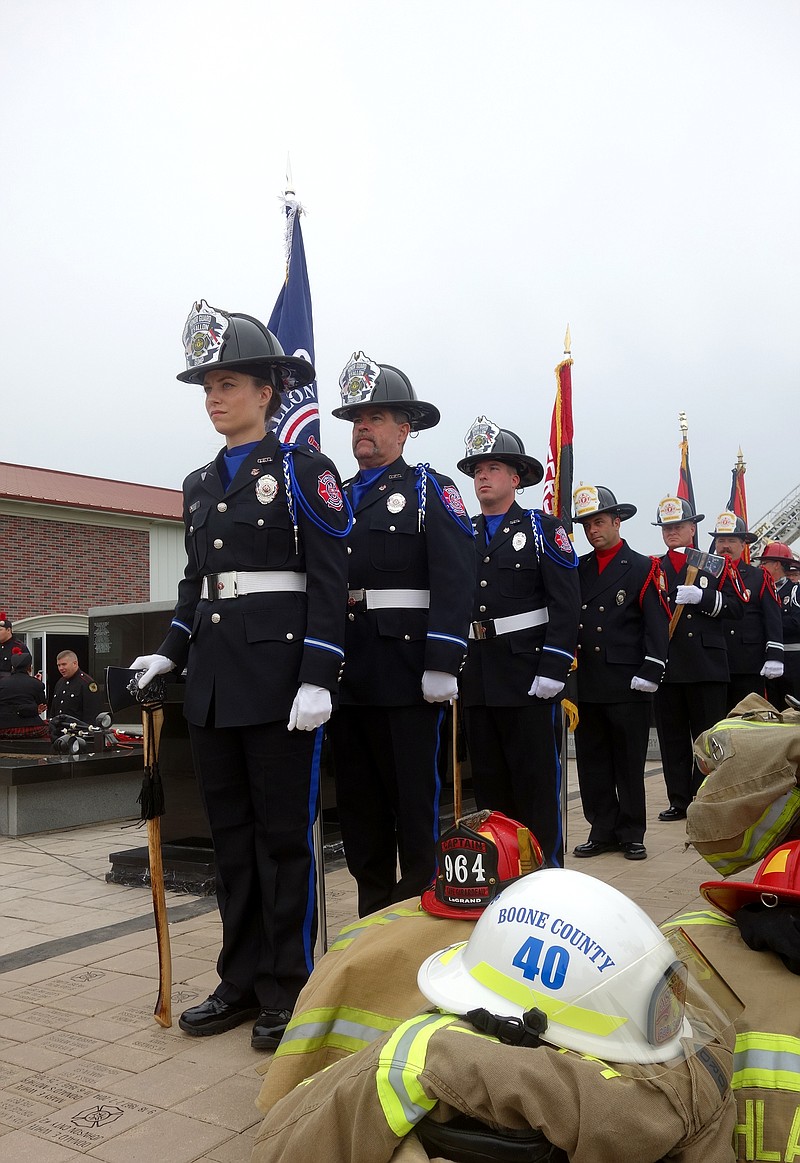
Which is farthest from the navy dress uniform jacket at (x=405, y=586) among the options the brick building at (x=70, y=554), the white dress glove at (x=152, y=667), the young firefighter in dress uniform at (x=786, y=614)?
the brick building at (x=70, y=554)

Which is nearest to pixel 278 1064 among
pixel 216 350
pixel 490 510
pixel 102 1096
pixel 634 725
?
pixel 102 1096

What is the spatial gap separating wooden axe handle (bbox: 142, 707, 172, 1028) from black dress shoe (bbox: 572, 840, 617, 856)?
3.23 m

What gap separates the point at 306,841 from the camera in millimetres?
3238

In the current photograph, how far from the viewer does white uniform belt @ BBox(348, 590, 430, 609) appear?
3811mm

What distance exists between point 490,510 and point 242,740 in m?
2.26

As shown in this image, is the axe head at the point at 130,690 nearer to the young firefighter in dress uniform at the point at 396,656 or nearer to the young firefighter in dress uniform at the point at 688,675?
the young firefighter in dress uniform at the point at 396,656

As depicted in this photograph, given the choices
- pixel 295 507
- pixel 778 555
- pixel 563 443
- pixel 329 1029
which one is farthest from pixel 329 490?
pixel 778 555

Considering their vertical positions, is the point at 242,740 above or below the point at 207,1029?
above

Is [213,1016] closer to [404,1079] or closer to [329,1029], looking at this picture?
[329,1029]

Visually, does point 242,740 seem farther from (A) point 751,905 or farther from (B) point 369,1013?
(A) point 751,905

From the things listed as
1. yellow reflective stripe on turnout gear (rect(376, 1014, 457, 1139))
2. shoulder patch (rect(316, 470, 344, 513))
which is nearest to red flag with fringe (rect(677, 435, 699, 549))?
shoulder patch (rect(316, 470, 344, 513))

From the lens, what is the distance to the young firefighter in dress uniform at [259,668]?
3.18m

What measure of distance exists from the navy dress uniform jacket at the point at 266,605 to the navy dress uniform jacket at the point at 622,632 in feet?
10.4

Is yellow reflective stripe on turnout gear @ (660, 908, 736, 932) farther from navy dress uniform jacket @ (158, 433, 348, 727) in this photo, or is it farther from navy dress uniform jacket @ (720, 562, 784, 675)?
navy dress uniform jacket @ (720, 562, 784, 675)
